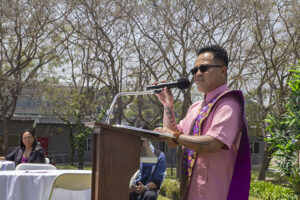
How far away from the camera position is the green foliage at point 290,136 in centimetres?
471

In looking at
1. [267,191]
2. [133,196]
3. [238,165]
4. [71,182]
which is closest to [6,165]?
[71,182]

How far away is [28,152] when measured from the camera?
7.21 meters

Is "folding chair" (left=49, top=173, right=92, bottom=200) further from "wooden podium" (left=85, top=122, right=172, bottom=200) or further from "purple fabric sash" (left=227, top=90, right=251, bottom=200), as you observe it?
"purple fabric sash" (left=227, top=90, right=251, bottom=200)

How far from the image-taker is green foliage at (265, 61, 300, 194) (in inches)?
186

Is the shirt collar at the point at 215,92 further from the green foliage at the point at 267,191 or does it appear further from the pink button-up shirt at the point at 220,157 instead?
the green foliage at the point at 267,191

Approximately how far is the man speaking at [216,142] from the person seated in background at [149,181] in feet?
7.80

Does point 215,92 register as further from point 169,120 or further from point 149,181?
point 149,181

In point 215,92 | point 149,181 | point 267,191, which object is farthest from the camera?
point 267,191

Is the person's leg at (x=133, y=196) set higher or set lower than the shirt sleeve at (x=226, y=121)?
lower

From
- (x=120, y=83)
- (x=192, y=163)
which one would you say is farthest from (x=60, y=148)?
(x=192, y=163)

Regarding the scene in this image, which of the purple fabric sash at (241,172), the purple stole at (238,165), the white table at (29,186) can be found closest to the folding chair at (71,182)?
the white table at (29,186)

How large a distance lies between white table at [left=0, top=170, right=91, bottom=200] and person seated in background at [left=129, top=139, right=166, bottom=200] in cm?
82

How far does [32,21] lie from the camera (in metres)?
12.9

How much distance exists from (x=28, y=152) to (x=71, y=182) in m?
2.50
